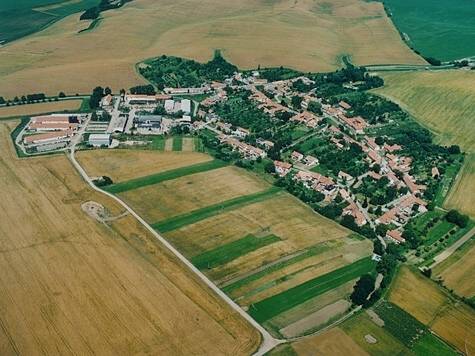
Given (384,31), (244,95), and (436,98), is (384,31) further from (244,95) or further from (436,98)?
(244,95)

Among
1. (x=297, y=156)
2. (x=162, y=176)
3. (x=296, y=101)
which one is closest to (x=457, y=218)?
(x=297, y=156)

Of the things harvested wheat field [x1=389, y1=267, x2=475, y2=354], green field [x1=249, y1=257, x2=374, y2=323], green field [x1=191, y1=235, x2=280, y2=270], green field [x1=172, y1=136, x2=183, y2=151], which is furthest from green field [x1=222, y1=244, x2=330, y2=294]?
green field [x1=172, y1=136, x2=183, y2=151]

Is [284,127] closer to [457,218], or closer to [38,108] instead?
[457,218]

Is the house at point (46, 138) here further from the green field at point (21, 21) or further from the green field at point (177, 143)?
the green field at point (21, 21)

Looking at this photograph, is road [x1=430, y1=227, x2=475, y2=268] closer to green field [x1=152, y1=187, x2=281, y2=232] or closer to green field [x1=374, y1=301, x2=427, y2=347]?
green field [x1=374, y1=301, x2=427, y2=347]

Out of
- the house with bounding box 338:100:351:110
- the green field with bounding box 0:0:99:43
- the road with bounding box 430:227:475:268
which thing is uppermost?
the green field with bounding box 0:0:99:43

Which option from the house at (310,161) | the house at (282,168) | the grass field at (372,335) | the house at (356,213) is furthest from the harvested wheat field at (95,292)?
the house at (310,161)

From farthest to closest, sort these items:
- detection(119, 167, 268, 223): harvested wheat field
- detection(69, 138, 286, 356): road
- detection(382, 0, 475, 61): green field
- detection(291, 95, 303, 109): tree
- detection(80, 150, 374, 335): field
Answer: detection(382, 0, 475, 61): green field → detection(291, 95, 303, 109): tree → detection(119, 167, 268, 223): harvested wheat field → detection(80, 150, 374, 335): field → detection(69, 138, 286, 356): road
